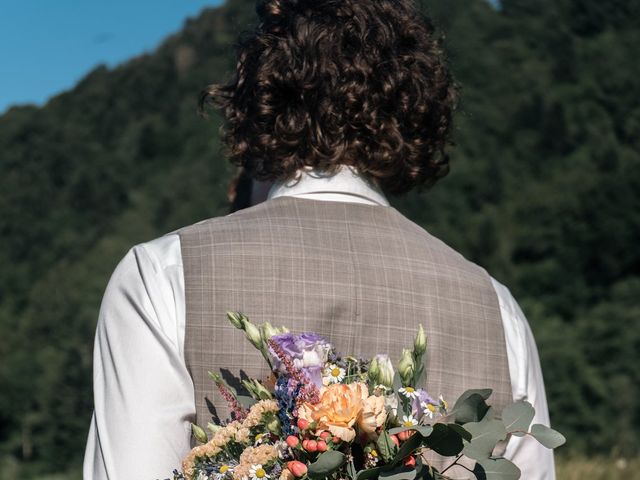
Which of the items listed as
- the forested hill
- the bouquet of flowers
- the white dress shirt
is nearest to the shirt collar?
the white dress shirt

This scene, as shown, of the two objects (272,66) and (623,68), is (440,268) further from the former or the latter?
(623,68)

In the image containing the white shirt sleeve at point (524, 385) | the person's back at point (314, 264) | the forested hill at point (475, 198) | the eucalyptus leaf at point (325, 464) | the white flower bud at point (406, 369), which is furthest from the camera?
the forested hill at point (475, 198)

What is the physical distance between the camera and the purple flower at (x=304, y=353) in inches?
48.3

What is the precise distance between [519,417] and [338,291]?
35 centimetres

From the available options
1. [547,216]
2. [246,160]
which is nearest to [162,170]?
[547,216]

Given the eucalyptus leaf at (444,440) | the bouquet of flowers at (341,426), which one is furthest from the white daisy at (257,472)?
the eucalyptus leaf at (444,440)

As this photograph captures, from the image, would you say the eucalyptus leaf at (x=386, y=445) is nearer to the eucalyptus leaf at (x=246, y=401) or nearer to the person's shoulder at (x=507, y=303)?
the eucalyptus leaf at (x=246, y=401)

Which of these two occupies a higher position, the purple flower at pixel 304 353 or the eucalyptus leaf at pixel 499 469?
the purple flower at pixel 304 353

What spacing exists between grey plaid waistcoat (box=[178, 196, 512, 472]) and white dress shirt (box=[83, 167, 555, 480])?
0.09 feet

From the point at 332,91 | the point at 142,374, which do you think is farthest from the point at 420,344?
the point at 332,91

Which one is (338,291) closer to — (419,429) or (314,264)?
(314,264)

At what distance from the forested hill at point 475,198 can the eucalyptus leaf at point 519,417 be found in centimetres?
2688

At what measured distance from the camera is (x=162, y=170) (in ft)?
125

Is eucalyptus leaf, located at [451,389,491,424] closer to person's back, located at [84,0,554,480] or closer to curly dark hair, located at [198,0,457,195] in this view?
person's back, located at [84,0,554,480]
